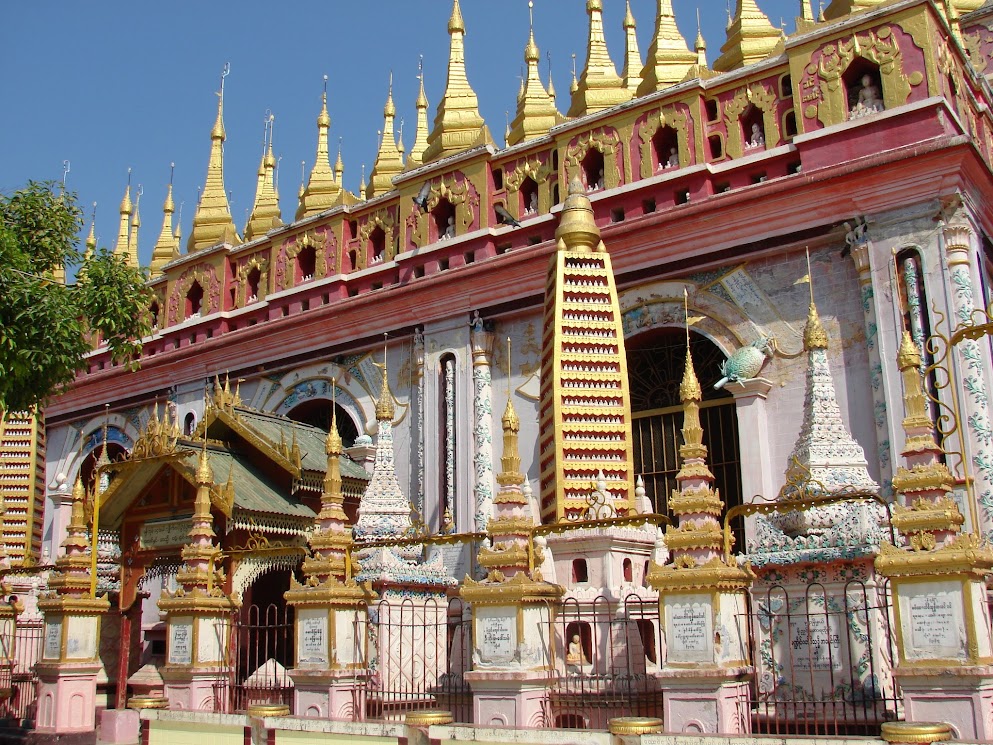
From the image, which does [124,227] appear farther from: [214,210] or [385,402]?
[385,402]

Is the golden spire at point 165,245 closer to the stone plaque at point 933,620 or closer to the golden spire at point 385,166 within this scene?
the golden spire at point 385,166

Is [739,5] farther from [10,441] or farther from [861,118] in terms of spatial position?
Answer: [10,441]

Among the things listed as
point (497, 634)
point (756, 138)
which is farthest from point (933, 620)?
point (756, 138)

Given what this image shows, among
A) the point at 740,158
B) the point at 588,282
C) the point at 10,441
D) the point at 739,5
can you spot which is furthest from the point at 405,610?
the point at 10,441

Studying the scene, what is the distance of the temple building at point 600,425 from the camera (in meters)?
10.5

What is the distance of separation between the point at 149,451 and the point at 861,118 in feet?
42.9

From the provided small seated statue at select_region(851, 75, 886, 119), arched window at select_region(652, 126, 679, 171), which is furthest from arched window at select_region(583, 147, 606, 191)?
small seated statue at select_region(851, 75, 886, 119)

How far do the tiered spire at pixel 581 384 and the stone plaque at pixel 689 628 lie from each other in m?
4.79

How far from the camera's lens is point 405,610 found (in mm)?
15586

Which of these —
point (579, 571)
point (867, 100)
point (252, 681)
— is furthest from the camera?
point (867, 100)

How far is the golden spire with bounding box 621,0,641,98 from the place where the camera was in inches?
878

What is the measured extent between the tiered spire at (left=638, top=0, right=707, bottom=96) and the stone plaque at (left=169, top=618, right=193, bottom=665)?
1270 centimetres

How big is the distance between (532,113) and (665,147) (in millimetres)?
3725

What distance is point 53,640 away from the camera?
15.3 metres
